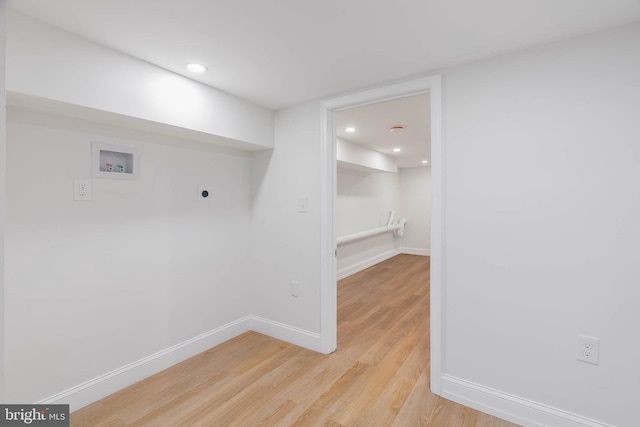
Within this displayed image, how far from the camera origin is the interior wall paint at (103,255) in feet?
5.68

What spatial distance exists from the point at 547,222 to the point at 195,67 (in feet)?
7.81

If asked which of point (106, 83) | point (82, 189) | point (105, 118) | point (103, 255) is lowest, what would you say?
point (103, 255)

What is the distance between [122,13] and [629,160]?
2.61 metres

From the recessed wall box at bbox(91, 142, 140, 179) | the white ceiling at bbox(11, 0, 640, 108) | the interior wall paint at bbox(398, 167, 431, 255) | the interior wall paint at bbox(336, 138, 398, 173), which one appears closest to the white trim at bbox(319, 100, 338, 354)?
the white ceiling at bbox(11, 0, 640, 108)

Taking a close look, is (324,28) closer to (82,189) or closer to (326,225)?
(326,225)

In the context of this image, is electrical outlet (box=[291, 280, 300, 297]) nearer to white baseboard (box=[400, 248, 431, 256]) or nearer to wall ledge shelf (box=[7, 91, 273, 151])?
wall ledge shelf (box=[7, 91, 273, 151])

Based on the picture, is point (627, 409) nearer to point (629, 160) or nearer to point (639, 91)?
point (629, 160)

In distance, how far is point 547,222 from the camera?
1744 millimetres

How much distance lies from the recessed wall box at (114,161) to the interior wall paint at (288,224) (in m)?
1.12

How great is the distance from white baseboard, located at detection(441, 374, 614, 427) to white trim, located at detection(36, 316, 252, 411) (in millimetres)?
1908

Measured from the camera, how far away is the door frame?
207 cm

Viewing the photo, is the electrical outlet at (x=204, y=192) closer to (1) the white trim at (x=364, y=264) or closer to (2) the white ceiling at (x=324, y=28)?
(2) the white ceiling at (x=324, y=28)

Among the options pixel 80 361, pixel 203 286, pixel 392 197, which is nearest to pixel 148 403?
pixel 80 361

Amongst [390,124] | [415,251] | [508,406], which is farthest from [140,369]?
[415,251]
